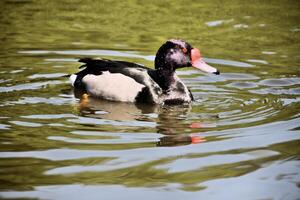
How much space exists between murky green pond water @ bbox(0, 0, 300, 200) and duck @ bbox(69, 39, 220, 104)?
0.25 metres

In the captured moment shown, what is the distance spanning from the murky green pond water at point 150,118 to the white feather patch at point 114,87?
20cm

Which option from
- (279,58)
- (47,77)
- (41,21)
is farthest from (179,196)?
(41,21)

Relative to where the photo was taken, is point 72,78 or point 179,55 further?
point 72,78

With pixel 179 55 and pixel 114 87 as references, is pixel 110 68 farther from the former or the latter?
pixel 179 55

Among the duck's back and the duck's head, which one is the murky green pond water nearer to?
the duck's back

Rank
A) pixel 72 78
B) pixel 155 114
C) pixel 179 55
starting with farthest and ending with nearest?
pixel 72 78, pixel 179 55, pixel 155 114

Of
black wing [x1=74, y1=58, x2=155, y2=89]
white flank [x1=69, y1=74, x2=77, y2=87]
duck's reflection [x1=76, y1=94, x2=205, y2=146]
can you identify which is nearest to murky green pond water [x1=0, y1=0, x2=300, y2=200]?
duck's reflection [x1=76, y1=94, x2=205, y2=146]

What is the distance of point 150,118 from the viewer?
28.5 feet

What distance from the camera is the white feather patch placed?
9.66 metres

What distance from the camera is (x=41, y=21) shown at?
15680mm

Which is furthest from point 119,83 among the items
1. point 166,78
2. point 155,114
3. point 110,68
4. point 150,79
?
point 155,114

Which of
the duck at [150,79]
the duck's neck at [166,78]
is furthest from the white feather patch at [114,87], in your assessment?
the duck's neck at [166,78]

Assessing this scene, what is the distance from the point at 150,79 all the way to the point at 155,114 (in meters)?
0.93

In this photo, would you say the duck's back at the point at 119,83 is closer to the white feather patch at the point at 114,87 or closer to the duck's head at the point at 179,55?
the white feather patch at the point at 114,87
